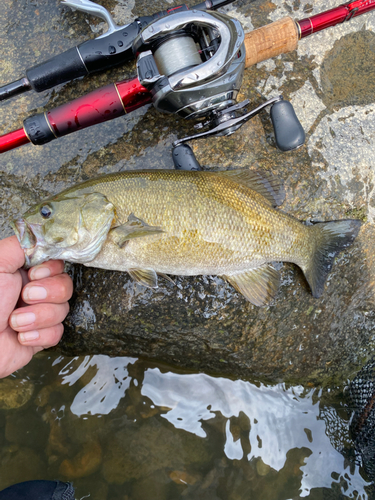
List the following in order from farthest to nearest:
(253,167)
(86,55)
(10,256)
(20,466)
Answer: (20,466) → (253,167) → (86,55) → (10,256)

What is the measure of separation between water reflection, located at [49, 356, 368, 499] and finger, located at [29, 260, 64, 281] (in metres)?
1.13

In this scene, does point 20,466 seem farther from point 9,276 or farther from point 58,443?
point 9,276

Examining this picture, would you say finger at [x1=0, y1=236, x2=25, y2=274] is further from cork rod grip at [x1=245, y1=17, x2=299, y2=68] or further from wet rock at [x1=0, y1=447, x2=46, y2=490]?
cork rod grip at [x1=245, y1=17, x2=299, y2=68]

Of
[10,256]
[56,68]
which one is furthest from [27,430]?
[56,68]

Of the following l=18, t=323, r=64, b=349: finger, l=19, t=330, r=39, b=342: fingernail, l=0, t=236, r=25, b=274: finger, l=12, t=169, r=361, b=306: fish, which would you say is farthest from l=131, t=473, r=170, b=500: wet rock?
l=0, t=236, r=25, b=274: finger

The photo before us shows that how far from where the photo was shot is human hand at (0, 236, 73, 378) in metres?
2.35

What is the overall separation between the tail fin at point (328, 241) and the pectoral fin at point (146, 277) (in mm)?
1184

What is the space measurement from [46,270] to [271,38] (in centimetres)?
254

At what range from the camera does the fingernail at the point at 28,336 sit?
2.44 m

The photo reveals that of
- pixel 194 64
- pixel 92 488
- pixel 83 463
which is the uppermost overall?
pixel 194 64

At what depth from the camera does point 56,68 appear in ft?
8.77

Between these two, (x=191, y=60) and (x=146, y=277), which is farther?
(x=146, y=277)

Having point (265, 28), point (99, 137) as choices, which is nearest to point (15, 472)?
point (99, 137)

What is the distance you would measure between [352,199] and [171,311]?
1834 millimetres
